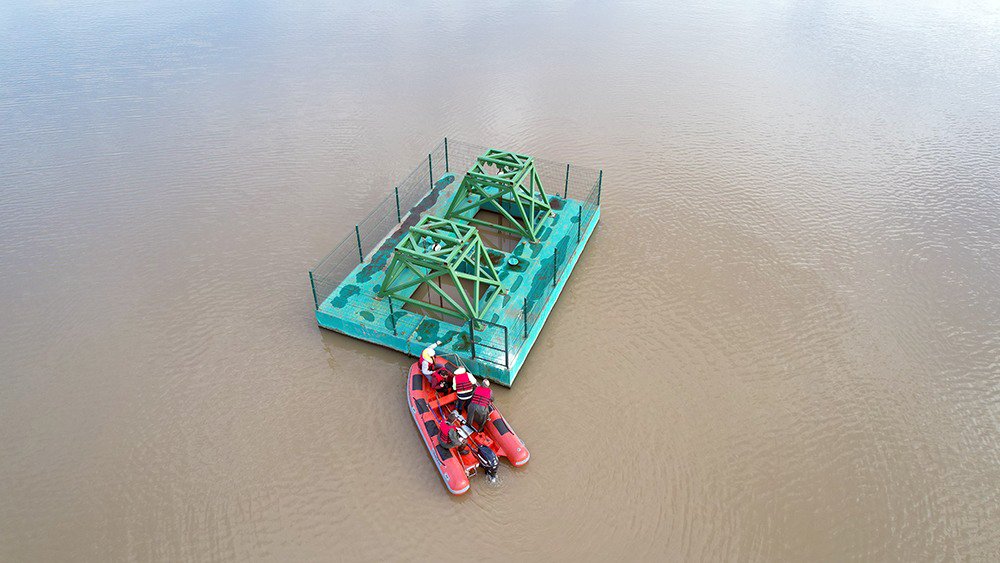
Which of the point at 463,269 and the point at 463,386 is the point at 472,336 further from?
the point at 463,269

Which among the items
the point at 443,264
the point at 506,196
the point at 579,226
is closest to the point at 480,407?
the point at 443,264

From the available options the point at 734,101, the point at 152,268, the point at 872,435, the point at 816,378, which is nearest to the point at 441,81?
Result: the point at 734,101

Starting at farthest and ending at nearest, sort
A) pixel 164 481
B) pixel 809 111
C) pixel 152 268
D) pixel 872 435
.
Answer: pixel 809 111 < pixel 152 268 < pixel 872 435 < pixel 164 481

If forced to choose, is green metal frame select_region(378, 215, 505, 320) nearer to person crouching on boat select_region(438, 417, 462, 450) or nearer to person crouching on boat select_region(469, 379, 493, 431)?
person crouching on boat select_region(469, 379, 493, 431)

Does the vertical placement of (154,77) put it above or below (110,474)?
above

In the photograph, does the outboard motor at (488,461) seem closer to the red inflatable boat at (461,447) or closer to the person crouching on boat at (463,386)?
the red inflatable boat at (461,447)

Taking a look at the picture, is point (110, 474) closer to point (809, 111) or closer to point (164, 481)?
point (164, 481)

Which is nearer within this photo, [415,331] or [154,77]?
[415,331]

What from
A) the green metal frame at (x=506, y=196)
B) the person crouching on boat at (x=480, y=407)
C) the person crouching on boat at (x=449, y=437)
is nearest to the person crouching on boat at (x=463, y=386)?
the person crouching on boat at (x=480, y=407)
